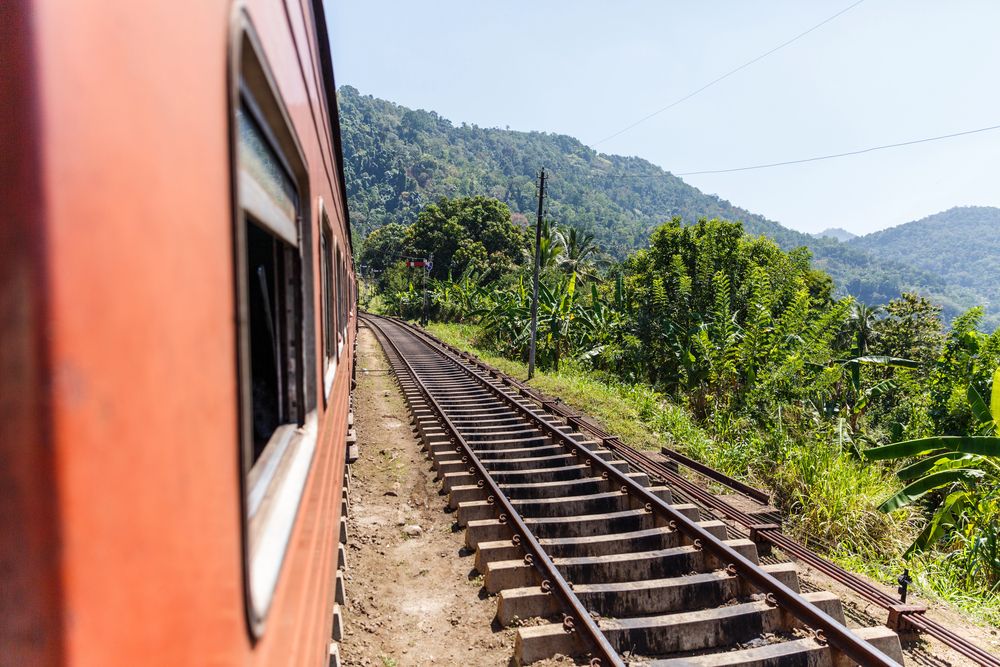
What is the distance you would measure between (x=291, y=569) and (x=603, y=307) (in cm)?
1799

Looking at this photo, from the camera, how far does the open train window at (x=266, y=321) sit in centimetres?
121

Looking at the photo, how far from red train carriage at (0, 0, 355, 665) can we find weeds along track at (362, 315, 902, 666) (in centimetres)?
314

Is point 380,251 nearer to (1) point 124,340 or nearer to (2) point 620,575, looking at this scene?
(2) point 620,575

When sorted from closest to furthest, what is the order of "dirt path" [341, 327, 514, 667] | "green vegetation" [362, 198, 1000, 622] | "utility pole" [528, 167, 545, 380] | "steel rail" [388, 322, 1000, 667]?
"steel rail" [388, 322, 1000, 667] < "dirt path" [341, 327, 514, 667] < "green vegetation" [362, 198, 1000, 622] < "utility pole" [528, 167, 545, 380]

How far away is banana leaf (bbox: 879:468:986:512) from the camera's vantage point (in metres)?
6.09

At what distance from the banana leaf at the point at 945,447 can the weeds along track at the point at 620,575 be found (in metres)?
2.05

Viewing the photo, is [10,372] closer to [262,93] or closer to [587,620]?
[262,93]

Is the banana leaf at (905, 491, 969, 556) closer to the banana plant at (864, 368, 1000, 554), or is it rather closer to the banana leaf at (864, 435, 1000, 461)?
the banana plant at (864, 368, 1000, 554)

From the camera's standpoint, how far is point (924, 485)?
6.43 meters

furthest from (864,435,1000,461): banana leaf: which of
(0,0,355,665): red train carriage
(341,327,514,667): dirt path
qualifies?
(0,0,355,665): red train carriage

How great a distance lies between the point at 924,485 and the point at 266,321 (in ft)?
22.4

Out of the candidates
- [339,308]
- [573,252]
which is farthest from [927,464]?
[573,252]

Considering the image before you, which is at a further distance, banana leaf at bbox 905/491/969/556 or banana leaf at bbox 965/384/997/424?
banana leaf at bbox 965/384/997/424

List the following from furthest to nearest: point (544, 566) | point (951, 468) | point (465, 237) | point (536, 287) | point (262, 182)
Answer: point (465, 237) < point (536, 287) < point (951, 468) < point (544, 566) < point (262, 182)
